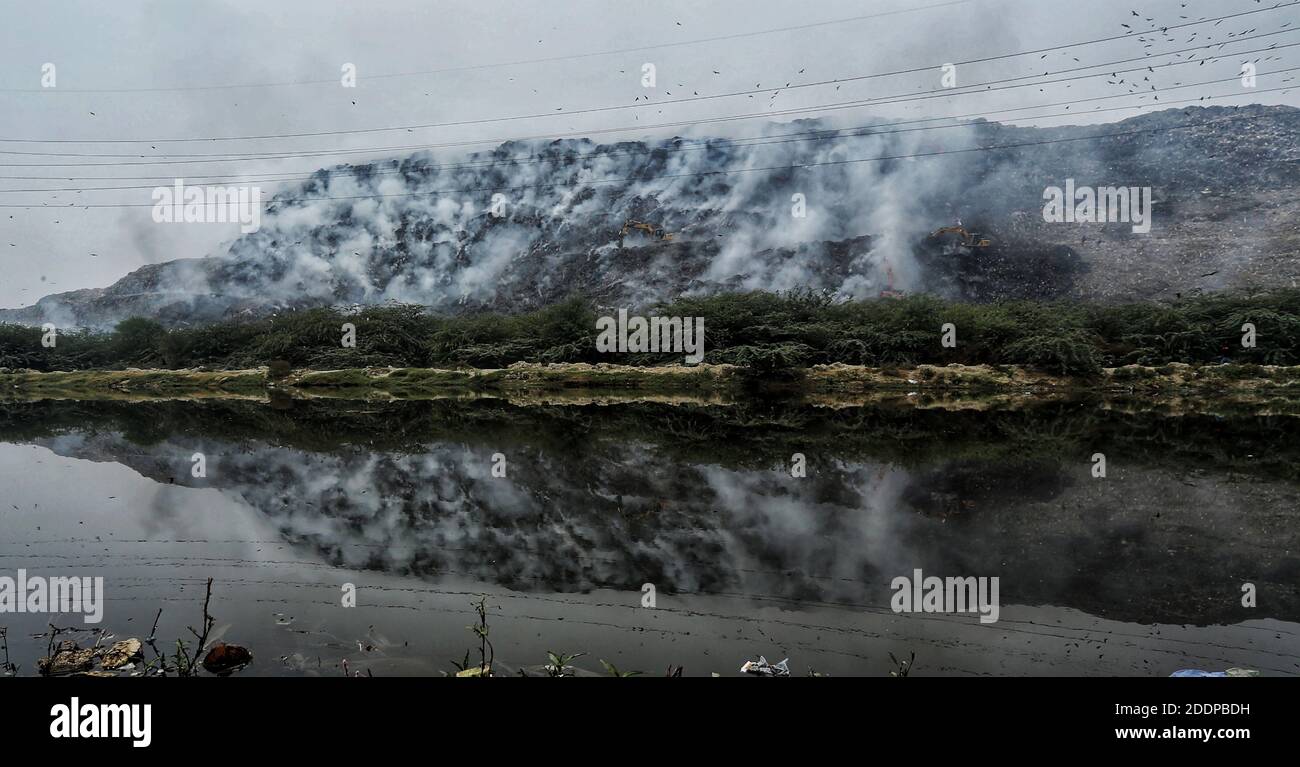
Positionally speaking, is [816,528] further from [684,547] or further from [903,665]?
[903,665]

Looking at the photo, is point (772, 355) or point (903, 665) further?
point (772, 355)

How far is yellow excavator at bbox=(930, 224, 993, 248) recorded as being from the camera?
62.2 m

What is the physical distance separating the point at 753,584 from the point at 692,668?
5.50ft

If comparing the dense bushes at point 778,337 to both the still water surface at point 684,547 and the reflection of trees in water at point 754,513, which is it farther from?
the still water surface at point 684,547

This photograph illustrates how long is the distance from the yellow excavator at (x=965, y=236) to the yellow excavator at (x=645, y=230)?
2561 centimetres

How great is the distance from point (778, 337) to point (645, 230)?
47.2 m

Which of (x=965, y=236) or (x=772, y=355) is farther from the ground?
(x=965, y=236)

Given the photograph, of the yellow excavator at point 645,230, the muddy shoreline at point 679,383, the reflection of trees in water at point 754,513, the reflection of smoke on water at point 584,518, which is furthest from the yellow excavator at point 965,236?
the reflection of smoke on water at point 584,518

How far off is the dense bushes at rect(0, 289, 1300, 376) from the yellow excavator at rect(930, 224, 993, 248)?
30.9 metres

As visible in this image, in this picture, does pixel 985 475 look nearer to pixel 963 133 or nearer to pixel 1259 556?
pixel 1259 556

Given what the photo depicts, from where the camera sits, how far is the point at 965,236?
6294cm

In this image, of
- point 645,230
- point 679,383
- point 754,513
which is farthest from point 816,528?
point 645,230

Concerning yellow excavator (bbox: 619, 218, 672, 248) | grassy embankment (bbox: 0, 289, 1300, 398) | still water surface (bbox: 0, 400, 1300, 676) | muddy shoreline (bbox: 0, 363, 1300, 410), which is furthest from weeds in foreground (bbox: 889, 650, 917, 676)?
yellow excavator (bbox: 619, 218, 672, 248)
